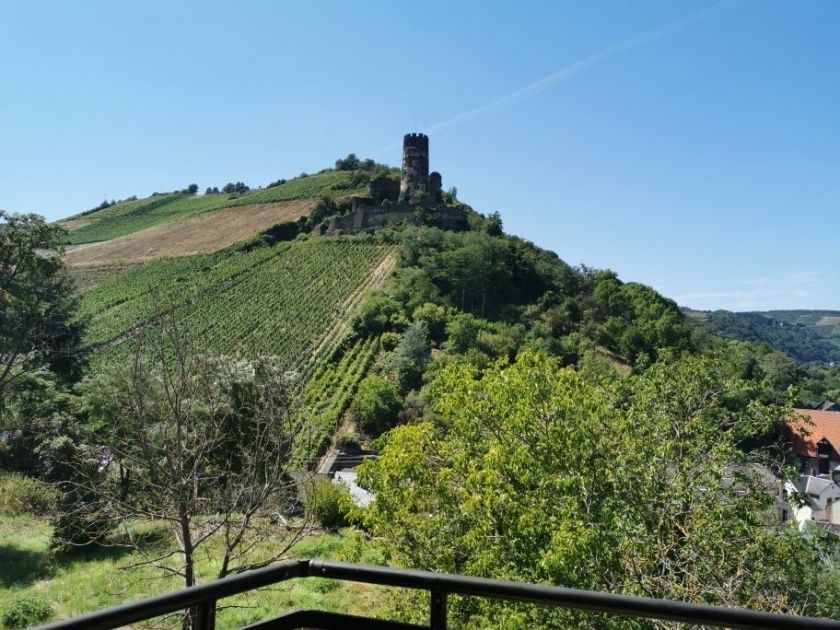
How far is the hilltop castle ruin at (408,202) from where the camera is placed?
73812 millimetres

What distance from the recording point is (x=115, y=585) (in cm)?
1200

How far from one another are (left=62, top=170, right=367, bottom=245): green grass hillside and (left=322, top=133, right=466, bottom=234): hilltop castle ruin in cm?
943

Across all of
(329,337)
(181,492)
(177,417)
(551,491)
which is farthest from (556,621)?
(329,337)

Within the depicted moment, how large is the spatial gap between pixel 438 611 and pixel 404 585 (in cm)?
21

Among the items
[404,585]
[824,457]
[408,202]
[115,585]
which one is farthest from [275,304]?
[404,585]

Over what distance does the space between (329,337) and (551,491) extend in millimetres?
38278

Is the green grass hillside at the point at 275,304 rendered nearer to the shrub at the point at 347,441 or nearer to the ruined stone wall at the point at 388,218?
the shrub at the point at 347,441

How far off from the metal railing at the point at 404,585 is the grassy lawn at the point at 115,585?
896 centimetres

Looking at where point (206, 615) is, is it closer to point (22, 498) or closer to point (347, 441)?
point (22, 498)

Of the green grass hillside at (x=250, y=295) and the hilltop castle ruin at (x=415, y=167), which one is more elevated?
the hilltop castle ruin at (x=415, y=167)

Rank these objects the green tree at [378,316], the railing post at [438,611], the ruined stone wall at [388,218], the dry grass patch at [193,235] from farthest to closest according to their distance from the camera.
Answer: the dry grass patch at [193,235] < the ruined stone wall at [388,218] < the green tree at [378,316] < the railing post at [438,611]

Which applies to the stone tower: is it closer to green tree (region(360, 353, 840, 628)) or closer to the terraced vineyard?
the terraced vineyard

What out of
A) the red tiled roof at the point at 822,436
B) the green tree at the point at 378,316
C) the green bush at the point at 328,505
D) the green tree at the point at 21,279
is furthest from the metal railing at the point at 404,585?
the red tiled roof at the point at 822,436

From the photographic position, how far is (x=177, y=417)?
8.68 metres
